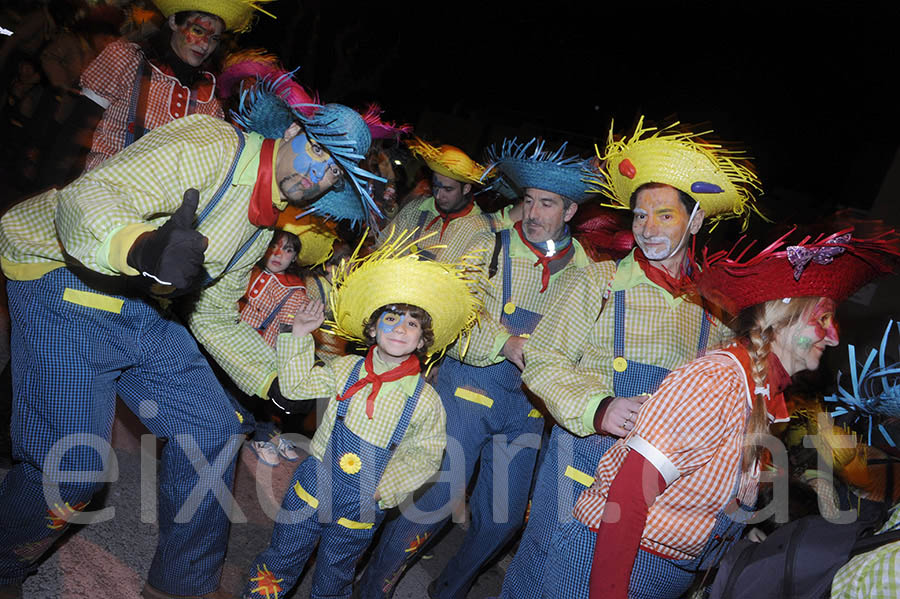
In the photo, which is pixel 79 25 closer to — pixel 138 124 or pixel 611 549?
pixel 138 124

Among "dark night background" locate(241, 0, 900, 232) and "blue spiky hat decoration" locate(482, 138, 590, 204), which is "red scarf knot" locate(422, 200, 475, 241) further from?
"dark night background" locate(241, 0, 900, 232)

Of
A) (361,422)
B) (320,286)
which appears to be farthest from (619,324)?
(320,286)

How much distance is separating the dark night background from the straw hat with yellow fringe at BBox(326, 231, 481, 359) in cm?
472

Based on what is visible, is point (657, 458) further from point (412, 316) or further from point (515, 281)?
point (515, 281)

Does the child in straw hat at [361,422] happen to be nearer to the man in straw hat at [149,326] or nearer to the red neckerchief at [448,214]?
the man in straw hat at [149,326]

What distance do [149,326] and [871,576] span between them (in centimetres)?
248

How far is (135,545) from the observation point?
3.25 m

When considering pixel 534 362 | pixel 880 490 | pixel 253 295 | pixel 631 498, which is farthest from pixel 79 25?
pixel 880 490

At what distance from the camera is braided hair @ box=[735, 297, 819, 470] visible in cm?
217

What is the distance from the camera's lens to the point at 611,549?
1910 millimetres

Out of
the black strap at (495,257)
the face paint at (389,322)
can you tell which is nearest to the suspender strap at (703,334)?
the black strap at (495,257)

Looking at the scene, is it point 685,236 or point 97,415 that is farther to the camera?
point 685,236

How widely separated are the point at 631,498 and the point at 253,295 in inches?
114

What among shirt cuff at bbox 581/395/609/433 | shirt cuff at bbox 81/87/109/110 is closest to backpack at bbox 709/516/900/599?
shirt cuff at bbox 581/395/609/433
